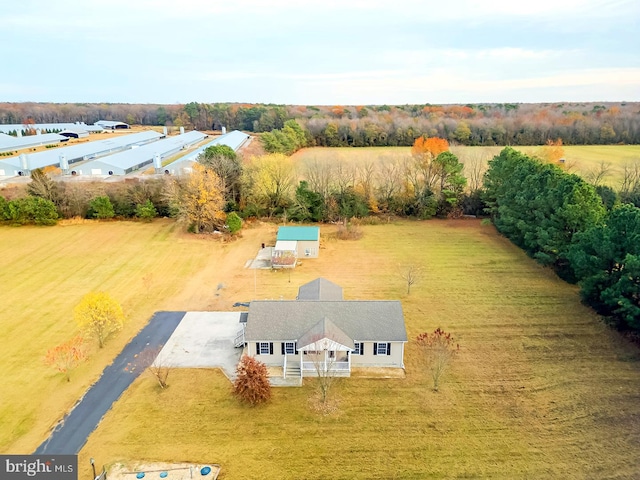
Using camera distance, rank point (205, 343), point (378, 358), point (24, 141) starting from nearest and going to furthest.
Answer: point (378, 358)
point (205, 343)
point (24, 141)

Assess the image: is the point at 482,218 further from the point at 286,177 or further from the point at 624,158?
the point at 624,158

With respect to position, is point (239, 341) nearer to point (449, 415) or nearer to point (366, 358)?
point (366, 358)

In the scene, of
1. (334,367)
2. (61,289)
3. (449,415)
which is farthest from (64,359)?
(449,415)

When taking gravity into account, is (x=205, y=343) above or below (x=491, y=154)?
below

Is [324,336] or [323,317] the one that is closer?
[324,336]

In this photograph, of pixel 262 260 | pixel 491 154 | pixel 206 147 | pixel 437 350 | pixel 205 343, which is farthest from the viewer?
pixel 491 154

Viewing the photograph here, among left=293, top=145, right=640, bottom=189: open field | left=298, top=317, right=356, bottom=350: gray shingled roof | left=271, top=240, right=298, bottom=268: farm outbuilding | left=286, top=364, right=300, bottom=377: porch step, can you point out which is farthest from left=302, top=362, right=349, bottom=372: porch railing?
left=293, top=145, right=640, bottom=189: open field

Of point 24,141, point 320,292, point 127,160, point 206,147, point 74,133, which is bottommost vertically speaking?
point 320,292

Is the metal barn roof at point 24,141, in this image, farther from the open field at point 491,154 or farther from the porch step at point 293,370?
the porch step at point 293,370
